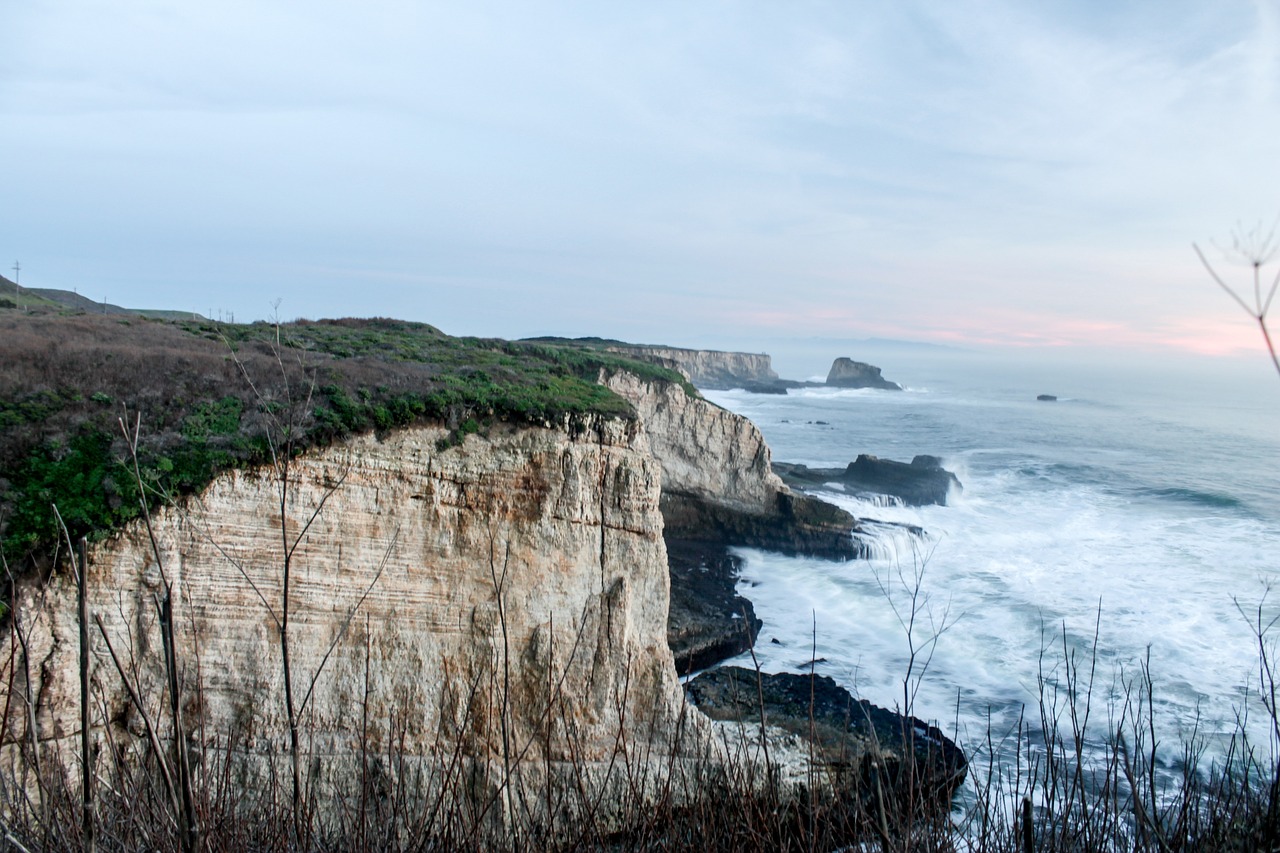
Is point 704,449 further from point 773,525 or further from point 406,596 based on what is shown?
point 406,596

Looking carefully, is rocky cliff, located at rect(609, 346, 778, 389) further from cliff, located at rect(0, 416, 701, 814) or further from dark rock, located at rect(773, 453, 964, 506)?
cliff, located at rect(0, 416, 701, 814)

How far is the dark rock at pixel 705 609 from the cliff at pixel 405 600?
3.44 meters

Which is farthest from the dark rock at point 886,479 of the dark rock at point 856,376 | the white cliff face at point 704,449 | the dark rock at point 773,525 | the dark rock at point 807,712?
the dark rock at point 856,376

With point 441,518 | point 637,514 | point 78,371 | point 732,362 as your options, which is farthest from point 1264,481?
point 732,362

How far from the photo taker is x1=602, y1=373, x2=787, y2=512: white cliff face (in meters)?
26.8

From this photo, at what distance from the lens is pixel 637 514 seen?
13.2m

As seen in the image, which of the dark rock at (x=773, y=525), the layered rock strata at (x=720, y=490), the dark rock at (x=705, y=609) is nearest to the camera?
the dark rock at (x=705, y=609)

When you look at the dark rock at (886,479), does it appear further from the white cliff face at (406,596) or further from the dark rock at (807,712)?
the white cliff face at (406,596)

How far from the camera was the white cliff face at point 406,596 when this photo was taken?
29.3 ft

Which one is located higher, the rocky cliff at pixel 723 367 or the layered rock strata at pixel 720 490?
the rocky cliff at pixel 723 367

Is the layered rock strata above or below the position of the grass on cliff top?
below

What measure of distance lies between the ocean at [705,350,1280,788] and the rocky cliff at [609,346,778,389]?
91.9ft

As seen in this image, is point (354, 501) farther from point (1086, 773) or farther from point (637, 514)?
point (1086, 773)

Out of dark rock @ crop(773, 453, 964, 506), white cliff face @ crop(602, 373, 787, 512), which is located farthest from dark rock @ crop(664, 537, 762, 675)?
dark rock @ crop(773, 453, 964, 506)
